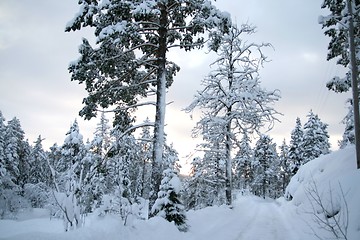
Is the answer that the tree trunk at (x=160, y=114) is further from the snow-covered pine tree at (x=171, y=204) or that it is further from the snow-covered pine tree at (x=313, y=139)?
the snow-covered pine tree at (x=313, y=139)

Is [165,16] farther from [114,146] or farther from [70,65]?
[114,146]

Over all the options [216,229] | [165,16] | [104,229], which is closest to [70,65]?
[165,16]

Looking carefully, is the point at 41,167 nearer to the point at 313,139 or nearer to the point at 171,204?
the point at 171,204

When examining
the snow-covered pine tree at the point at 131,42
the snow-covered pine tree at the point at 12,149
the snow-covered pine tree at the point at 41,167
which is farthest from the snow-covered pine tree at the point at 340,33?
the snow-covered pine tree at the point at 12,149

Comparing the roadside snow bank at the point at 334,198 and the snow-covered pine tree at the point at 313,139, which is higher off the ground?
the snow-covered pine tree at the point at 313,139

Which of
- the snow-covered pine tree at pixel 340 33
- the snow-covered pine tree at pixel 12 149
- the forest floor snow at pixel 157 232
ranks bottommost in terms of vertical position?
the forest floor snow at pixel 157 232

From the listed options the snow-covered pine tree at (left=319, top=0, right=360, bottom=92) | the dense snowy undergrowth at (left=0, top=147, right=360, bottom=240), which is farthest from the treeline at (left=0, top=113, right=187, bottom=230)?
the snow-covered pine tree at (left=319, top=0, right=360, bottom=92)

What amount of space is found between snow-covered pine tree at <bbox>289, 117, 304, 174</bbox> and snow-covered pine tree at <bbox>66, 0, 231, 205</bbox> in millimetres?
35322

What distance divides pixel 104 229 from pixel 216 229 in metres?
→ 5.69

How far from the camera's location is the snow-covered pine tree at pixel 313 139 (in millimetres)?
38250

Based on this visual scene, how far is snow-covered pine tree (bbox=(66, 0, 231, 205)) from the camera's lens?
872cm

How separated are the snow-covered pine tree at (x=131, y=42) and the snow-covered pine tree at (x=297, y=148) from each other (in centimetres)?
3532

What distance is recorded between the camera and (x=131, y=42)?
32.4 ft

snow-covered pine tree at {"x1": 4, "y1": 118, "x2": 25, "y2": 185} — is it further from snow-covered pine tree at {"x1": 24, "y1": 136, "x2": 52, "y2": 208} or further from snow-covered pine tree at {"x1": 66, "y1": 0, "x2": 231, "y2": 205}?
snow-covered pine tree at {"x1": 66, "y1": 0, "x2": 231, "y2": 205}
